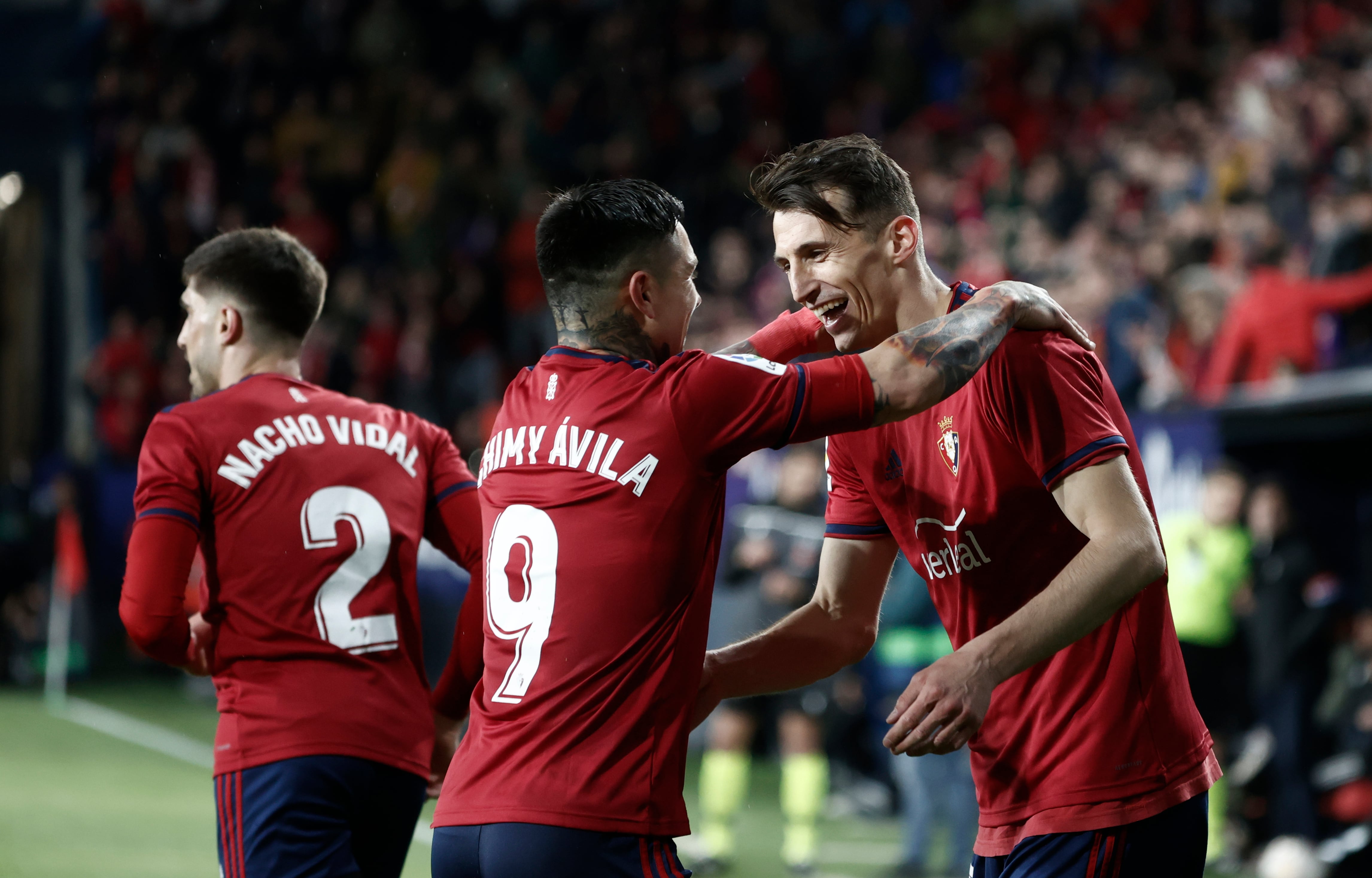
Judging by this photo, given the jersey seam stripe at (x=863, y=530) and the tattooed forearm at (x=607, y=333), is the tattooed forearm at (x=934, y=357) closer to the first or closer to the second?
the tattooed forearm at (x=607, y=333)

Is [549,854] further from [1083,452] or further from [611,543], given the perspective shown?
[1083,452]

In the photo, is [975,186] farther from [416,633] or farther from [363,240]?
[416,633]

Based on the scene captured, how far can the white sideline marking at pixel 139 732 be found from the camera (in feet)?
36.6

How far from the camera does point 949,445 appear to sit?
10.1 ft

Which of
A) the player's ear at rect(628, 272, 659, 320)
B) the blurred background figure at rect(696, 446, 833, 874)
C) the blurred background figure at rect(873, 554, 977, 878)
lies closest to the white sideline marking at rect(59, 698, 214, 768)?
the blurred background figure at rect(696, 446, 833, 874)

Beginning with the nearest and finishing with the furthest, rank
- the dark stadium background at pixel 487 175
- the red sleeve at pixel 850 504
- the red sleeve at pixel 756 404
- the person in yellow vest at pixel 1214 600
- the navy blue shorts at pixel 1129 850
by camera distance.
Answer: the red sleeve at pixel 756 404 < the navy blue shorts at pixel 1129 850 < the red sleeve at pixel 850 504 < the person in yellow vest at pixel 1214 600 < the dark stadium background at pixel 487 175

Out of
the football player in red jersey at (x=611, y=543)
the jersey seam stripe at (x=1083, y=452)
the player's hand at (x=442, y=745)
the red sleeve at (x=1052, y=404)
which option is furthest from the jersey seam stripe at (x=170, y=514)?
the jersey seam stripe at (x=1083, y=452)

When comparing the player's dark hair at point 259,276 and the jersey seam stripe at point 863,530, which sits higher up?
the player's dark hair at point 259,276

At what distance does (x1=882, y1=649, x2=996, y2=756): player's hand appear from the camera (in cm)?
247

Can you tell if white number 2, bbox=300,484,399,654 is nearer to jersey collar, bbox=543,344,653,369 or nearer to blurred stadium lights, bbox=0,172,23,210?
jersey collar, bbox=543,344,653,369

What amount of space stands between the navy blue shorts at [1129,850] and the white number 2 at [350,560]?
1.62 metres

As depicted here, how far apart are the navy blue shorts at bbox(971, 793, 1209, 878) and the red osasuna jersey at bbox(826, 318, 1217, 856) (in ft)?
0.09

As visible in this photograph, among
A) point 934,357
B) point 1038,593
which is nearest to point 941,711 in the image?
point 1038,593

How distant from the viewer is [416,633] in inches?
148
